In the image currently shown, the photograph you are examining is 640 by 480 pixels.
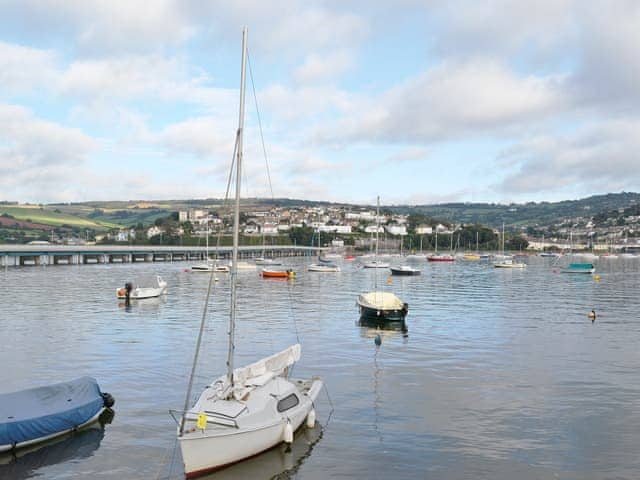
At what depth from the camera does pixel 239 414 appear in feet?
58.0

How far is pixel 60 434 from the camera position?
20531 millimetres

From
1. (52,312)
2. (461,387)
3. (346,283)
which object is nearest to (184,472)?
(461,387)

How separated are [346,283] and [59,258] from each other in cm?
9168

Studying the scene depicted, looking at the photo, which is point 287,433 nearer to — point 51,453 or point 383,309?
point 51,453

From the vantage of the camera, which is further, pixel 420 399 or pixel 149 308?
pixel 149 308

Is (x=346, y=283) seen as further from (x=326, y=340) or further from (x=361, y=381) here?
(x=361, y=381)

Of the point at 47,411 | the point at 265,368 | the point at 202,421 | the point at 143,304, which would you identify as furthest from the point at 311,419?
the point at 143,304

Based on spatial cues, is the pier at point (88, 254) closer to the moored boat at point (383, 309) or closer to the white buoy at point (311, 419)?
the moored boat at point (383, 309)

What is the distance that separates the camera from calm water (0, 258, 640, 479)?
740 inches

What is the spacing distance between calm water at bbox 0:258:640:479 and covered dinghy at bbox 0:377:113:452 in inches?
22.3

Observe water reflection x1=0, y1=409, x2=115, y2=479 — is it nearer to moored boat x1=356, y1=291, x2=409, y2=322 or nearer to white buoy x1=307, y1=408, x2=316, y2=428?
white buoy x1=307, y1=408, x2=316, y2=428

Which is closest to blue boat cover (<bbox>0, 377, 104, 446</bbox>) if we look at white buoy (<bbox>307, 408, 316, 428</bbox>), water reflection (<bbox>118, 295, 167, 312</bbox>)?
white buoy (<bbox>307, 408, 316, 428</bbox>)

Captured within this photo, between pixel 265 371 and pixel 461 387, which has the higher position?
pixel 265 371

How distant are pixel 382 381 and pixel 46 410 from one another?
14.6 meters
